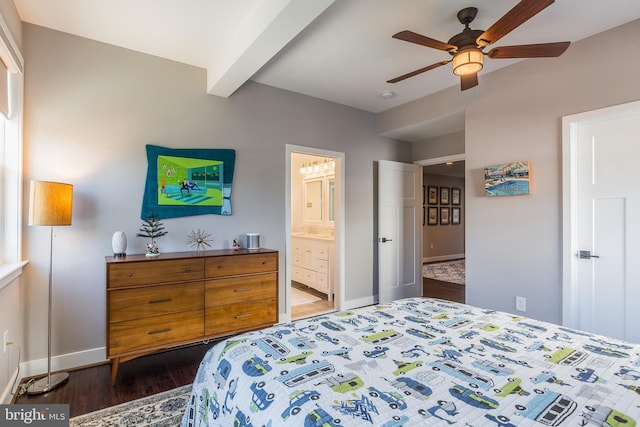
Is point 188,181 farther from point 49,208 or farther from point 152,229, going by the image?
point 49,208

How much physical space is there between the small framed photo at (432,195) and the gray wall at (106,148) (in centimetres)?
568

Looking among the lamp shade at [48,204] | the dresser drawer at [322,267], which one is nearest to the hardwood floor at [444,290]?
the dresser drawer at [322,267]

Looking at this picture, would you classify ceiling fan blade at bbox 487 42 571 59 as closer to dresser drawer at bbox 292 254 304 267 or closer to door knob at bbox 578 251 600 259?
door knob at bbox 578 251 600 259

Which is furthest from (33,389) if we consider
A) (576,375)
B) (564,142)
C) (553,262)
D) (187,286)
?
(564,142)

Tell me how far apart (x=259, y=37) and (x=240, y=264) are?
72.3 inches

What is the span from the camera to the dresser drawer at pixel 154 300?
2.29 metres

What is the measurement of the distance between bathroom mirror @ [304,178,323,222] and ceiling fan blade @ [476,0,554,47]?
12.6 ft

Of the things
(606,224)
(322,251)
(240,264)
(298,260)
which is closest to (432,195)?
(298,260)

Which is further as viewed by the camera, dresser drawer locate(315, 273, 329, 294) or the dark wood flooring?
dresser drawer locate(315, 273, 329, 294)

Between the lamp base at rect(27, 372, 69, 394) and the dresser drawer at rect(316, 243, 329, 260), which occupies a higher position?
the dresser drawer at rect(316, 243, 329, 260)

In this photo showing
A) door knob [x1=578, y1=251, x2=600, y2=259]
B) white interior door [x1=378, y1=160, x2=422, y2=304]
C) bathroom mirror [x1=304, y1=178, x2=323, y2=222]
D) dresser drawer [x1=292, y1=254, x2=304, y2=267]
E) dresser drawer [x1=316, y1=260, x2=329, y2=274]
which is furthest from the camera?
bathroom mirror [x1=304, y1=178, x2=323, y2=222]

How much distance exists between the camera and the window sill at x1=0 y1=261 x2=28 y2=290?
1825mm

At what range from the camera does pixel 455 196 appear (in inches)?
348

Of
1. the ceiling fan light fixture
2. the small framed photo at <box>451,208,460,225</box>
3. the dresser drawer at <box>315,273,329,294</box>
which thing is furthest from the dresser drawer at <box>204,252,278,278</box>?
the small framed photo at <box>451,208,460,225</box>
